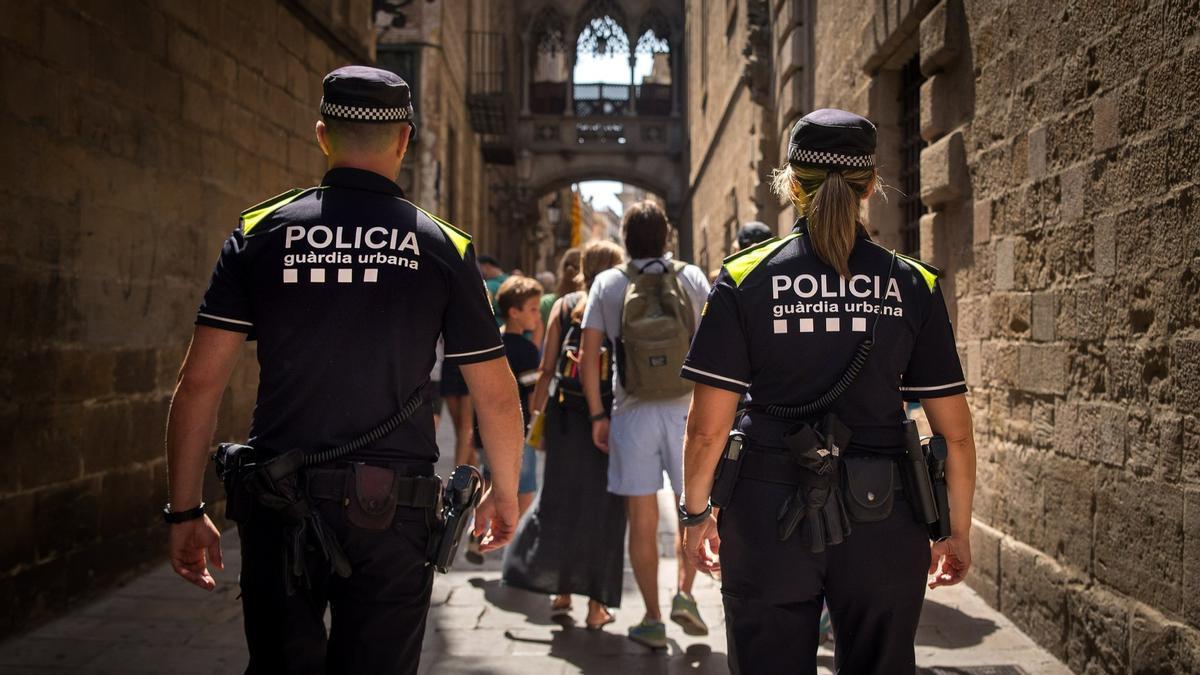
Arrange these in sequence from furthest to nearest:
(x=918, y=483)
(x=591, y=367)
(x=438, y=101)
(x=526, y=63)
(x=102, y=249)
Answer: (x=526, y=63), (x=438, y=101), (x=102, y=249), (x=591, y=367), (x=918, y=483)

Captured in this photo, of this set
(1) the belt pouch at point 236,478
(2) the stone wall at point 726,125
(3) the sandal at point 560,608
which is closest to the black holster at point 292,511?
(1) the belt pouch at point 236,478

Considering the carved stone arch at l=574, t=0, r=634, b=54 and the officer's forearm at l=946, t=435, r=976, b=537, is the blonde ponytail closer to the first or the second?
the officer's forearm at l=946, t=435, r=976, b=537

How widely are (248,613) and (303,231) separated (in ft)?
2.69

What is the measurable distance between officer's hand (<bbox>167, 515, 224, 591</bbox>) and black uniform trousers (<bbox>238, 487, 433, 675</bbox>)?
236 millimetres

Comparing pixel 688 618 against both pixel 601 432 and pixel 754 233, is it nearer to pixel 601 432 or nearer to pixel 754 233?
pixel 601 432

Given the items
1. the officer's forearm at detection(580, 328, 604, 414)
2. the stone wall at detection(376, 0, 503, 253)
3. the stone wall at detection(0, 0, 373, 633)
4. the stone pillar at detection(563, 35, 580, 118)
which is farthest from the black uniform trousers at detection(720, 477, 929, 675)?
the stone pillar at detection(563, 35, 580, 118)

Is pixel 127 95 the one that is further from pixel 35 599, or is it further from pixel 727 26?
pixel 727 26

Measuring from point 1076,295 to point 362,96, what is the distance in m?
2.85

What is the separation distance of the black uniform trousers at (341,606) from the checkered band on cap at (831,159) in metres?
1.20

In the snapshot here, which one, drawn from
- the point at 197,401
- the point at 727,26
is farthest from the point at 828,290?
the point at 727,26

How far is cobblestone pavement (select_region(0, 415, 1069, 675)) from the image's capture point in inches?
169

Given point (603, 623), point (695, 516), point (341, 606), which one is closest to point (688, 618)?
point (603, 623)

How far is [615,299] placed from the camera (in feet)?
15.5

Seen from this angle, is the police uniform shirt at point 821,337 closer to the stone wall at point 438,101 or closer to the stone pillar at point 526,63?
the stone wall at point 438,101
